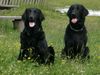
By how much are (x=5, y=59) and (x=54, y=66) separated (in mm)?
939

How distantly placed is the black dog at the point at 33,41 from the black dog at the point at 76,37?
1.06 metres

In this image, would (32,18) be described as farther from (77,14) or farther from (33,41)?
(77,14)

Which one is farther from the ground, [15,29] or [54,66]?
[54,66]

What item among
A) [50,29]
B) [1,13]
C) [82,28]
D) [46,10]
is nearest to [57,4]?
[46,10]

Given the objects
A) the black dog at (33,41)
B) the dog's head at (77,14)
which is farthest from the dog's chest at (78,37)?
the black dog at (33,41)

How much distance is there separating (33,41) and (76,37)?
146 cm

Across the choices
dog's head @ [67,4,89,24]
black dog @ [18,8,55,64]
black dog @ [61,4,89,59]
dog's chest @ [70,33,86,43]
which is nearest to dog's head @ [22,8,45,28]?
black dog @ [18,8,55,64]

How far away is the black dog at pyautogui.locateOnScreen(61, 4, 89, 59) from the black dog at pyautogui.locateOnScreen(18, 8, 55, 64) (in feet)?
3.47

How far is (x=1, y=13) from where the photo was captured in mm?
22250

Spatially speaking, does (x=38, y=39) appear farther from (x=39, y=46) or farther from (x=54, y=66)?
(x=54, y=66)

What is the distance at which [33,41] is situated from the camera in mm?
8852

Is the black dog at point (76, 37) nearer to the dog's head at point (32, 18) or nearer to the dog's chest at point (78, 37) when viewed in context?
the dog's chest at point (78, 37)

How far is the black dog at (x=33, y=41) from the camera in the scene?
884 centimetres

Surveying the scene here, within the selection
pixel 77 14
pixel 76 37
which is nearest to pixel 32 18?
pixel 77 14
